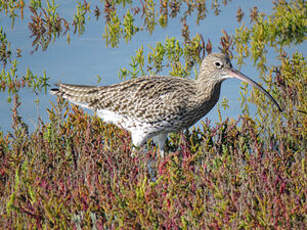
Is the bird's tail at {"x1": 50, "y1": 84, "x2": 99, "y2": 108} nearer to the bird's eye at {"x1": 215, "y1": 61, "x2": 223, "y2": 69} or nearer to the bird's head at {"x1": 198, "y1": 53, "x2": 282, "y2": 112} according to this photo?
the bird's head at {"x1": 198, "y1": 53, "x2": 282, "y2": 112}

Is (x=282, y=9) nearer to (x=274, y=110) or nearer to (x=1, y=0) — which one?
(x=274, y=110)

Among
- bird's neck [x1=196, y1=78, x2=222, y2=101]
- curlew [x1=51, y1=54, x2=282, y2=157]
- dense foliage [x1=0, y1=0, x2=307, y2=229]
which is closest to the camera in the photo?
dense foliage [x1=0, y1=0, x2=307, y2=229]

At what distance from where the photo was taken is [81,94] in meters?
6.70

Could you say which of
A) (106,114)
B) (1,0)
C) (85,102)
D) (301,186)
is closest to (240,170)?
(301,186)

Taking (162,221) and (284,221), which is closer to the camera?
(162,221)

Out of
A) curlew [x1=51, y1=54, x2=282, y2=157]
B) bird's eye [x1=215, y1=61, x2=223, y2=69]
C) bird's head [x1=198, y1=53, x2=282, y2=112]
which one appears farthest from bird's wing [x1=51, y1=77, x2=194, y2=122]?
bird's eye [x1=215, y1=61, x2=223, y2=69]

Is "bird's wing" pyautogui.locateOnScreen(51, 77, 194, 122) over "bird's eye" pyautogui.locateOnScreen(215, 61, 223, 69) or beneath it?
beneath

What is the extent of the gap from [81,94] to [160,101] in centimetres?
150

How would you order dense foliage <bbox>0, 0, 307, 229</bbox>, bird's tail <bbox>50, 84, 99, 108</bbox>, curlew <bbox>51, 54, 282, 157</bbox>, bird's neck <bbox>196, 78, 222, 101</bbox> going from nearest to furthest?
dense foliage <bbox>0, 0, 307, 229</bbox>, curlew <bbox>51, 54, 282, 157</bbox>, bird's neck <bbox>196, 78, 222, 101</bbox>, bird's tail <bbox>50, 84, 99, 108</bbox>

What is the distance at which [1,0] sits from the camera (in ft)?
40.1

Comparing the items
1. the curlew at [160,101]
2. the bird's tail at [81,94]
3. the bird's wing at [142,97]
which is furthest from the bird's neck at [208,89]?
the bird's tail at [81,94]

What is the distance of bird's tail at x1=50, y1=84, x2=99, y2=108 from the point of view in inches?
258

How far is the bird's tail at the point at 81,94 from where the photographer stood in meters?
6.55

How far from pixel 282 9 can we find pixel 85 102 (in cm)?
716
